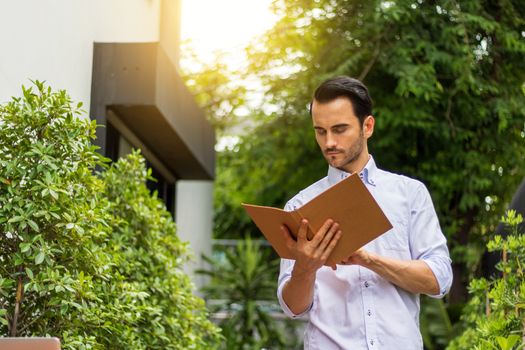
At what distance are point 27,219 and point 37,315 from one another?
410 mm

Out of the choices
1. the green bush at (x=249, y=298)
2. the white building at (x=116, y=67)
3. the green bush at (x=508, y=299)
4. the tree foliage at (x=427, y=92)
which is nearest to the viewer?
the green bush at (x=508, y=299)

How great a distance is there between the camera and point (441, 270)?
2.73 meters

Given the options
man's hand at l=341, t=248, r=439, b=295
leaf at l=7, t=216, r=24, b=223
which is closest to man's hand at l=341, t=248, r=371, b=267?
man's hand at l=341, t=248, r=439, b=295

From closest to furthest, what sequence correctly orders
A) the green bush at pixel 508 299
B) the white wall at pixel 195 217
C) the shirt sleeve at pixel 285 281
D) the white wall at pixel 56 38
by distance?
the shirt sleeve at pixel 285 281 < the green bush at pixel 508 299 < the white wall at pixel 56 38 < the white wall at pixel 195 217

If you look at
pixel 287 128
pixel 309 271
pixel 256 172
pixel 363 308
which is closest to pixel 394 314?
pixel 363 308

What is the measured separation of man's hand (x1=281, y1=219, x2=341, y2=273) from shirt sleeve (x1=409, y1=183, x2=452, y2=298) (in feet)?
1.15

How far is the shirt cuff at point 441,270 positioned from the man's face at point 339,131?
0.43m

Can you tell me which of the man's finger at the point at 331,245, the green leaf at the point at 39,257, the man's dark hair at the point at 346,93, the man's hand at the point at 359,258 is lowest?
the green leaf at the point at 39,257

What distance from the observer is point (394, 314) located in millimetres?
2750

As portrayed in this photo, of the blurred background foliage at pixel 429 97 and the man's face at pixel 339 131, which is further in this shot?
the blurred background foliage at pixel 429 97

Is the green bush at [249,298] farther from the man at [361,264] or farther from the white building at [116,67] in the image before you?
the man at [361,264]

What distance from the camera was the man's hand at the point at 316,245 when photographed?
2.59m

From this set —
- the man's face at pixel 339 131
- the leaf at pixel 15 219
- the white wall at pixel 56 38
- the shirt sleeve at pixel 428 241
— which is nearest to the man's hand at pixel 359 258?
the shirt sleeve at pixel 428 241

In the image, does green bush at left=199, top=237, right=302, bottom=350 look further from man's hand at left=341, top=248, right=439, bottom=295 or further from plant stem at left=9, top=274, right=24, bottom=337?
man's hand at left=341, top=248, right=439, bottom=295
